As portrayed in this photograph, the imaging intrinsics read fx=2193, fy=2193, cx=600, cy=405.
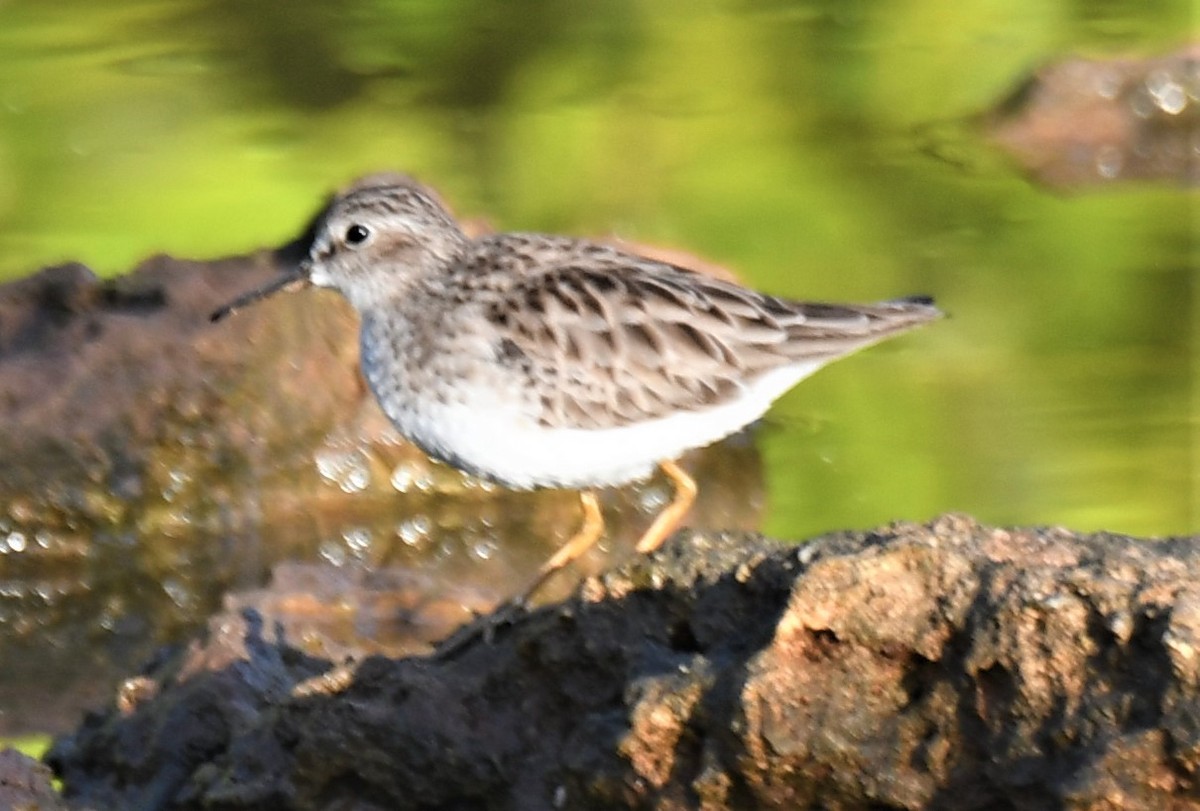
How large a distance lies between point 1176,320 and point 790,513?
283cm

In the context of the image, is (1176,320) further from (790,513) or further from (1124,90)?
(1124,90)

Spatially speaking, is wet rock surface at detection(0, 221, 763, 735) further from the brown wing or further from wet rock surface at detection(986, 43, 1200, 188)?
wet rock surface at detection(986, 43, 1200, 188)

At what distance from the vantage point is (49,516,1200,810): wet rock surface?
383 cm

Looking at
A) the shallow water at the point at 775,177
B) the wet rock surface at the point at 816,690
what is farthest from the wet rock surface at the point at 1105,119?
the wet rock surface at the point at 816,690

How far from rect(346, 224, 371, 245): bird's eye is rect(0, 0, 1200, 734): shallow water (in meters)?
2.07

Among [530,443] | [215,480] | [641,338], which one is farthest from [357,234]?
[215,480]

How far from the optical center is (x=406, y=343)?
676 cm

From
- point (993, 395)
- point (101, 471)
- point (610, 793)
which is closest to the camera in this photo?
point (610, 793)

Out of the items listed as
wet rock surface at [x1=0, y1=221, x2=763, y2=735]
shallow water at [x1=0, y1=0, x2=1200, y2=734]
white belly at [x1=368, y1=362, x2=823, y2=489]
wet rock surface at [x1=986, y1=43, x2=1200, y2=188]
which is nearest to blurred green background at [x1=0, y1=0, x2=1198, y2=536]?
shallow water at [x1=0, y1=0, x2=1200, y2=734]

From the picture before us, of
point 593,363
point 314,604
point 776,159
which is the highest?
point 593,363

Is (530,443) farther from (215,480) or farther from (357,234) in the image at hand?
(215,480)

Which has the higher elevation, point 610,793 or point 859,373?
point 610,793

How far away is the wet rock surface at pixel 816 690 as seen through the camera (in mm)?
3834

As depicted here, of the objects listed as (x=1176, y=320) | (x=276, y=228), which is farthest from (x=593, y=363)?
(x=276, y=228)
